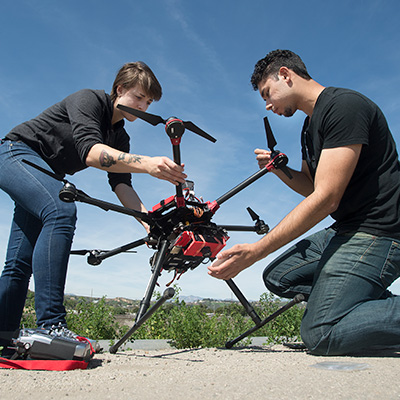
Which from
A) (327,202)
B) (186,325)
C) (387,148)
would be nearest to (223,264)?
(327,202)

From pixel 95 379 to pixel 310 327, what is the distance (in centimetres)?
142

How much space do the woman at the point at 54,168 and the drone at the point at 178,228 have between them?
0.47 feet

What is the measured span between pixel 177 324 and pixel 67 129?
7.06 ft

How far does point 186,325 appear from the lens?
3520 millimetres

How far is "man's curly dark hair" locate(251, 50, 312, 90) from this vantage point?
2871mm

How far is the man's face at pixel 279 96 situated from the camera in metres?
2.82

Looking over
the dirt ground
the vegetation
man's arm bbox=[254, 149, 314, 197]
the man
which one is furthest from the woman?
the vegetation

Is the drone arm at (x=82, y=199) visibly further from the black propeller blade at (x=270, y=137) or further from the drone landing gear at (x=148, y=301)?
the black propeller blade at (x=270, y=137)

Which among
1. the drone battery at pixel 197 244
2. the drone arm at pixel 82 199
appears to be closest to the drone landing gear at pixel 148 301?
the drone battery at pixel 197 244

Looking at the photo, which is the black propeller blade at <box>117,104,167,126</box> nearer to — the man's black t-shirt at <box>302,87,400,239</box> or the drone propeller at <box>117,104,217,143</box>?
the drone propeller at <box>117,104,217,143</box>

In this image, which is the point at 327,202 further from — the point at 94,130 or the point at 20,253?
the point at 20,253

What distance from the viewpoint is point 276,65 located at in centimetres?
296

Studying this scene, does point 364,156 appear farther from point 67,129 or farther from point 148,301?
point 67,129

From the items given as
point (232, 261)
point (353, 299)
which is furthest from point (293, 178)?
point (232, 261)
